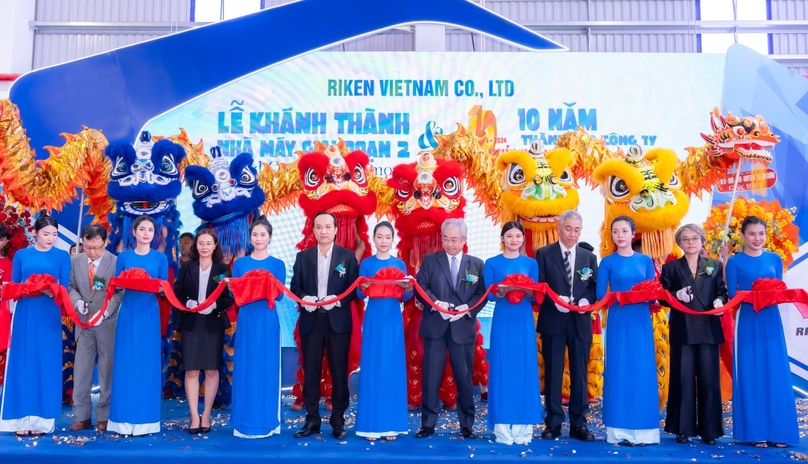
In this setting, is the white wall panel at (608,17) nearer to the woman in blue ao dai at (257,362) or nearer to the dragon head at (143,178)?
the dragon head at (143,178)

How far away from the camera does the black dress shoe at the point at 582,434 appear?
12.6 ft

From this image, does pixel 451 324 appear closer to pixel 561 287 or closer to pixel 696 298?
pixel 561 287

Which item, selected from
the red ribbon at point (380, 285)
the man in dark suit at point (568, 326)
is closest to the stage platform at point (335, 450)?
the man in dark suit at point (568, 326)

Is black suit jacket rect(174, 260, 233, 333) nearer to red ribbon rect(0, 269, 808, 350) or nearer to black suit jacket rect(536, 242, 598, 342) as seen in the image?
red ribbon rect(0, 269, 808, 350)

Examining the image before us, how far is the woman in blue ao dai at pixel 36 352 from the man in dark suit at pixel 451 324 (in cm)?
221

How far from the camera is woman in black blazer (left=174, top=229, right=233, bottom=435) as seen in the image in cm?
397

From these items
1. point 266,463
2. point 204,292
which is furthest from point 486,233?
point 266,463

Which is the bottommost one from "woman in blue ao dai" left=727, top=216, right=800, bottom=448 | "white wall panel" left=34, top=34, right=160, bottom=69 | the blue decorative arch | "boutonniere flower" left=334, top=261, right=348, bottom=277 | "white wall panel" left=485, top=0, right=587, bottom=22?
"woman in blue ao dai" left=727, top=216, right=800, bottom=448

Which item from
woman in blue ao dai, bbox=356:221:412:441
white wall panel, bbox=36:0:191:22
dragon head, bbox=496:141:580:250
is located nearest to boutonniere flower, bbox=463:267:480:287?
woman in blue ao dai, bbox=356:221:412:441

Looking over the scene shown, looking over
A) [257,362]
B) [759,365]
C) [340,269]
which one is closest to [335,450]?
[257,362]

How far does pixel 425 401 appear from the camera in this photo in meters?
3.96

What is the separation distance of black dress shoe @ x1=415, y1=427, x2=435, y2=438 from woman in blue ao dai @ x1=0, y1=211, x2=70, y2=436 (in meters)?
2.15

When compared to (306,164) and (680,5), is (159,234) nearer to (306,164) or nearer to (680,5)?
(306,164)

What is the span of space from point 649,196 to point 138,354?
3522 mm
